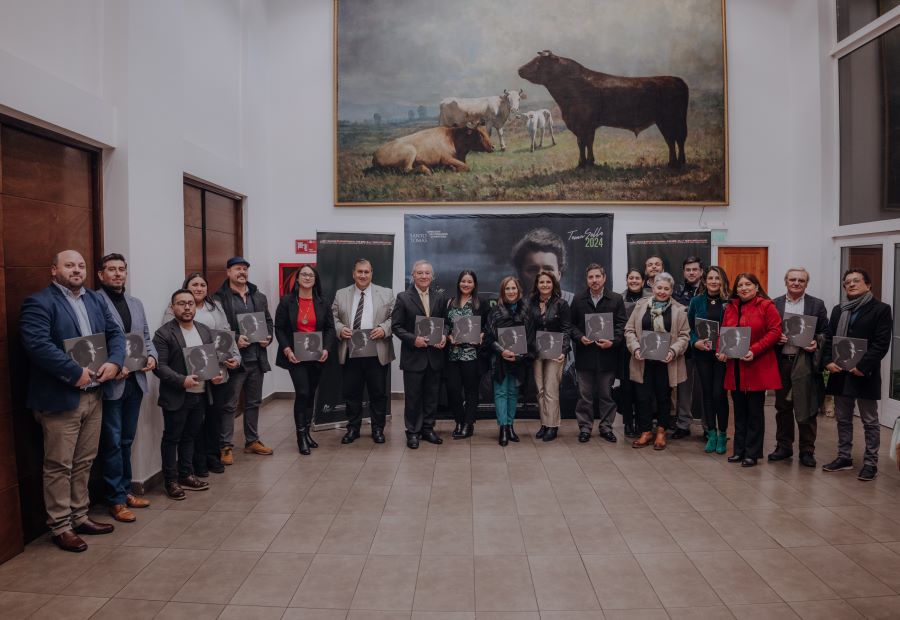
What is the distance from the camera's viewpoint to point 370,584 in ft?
11.3

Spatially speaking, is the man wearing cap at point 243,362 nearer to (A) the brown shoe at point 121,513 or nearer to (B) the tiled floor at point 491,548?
(B) the tiled floor at point 491,548

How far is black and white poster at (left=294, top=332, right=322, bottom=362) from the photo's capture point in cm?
594

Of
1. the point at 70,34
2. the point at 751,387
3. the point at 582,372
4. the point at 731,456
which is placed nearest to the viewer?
the point at 70,34

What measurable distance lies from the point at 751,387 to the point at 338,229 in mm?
5562

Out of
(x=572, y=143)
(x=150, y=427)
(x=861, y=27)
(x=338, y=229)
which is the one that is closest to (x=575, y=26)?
(x=572, y=143)

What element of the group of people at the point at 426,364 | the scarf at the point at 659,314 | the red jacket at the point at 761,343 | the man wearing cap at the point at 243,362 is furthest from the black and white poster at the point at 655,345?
the man wearing cap at the point at 243,362

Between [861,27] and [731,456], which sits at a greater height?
[861,27]

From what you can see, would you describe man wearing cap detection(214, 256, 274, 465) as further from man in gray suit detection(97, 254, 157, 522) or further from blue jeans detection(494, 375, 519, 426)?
blue jeans detection(494, 375, 519, 426)

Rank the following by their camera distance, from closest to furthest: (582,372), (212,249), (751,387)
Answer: (751,387) < (582,372) < (212,249)

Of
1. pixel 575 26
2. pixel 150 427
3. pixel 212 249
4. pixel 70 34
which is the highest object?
pixel 575 26

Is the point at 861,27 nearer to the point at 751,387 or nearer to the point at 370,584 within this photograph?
the point at 751,387

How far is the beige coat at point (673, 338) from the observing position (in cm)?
606

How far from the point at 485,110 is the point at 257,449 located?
531 centimetres

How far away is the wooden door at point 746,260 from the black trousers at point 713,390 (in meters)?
2.80
